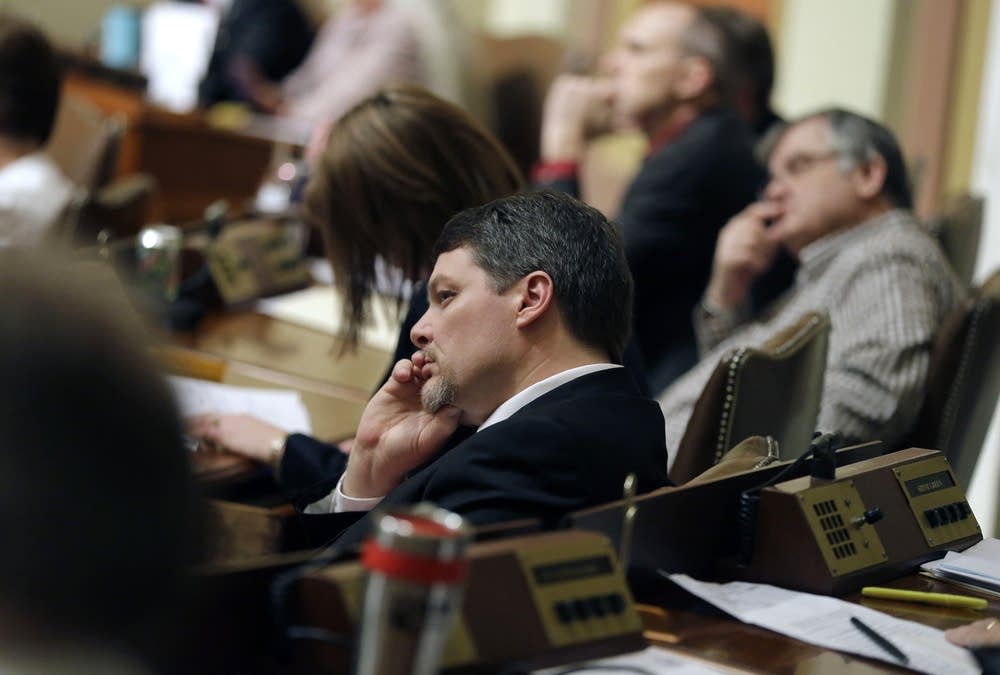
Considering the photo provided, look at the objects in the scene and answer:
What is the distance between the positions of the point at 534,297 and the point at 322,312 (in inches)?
66.1

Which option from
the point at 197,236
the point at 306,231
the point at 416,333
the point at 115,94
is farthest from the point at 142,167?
the point at 416,333

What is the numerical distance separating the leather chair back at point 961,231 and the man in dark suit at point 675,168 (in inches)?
18.9

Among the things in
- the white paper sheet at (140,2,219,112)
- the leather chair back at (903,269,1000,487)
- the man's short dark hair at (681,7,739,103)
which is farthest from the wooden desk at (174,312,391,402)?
the white paper sheet at (140,2,219,112)

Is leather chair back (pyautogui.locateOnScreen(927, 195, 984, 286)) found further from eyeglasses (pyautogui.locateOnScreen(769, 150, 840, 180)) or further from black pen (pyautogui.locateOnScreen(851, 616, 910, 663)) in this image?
black pen (pyautogui.locateOnScreen(851, 616, 910, 663))

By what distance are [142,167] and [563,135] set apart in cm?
226

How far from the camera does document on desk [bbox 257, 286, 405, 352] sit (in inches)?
123

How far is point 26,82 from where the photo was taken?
3545mm

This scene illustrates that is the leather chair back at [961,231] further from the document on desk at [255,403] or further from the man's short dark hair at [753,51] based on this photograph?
the document on desk at [255,403]

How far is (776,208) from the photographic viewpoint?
3098mm

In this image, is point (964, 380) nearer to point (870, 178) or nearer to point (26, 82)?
point (870, 178)

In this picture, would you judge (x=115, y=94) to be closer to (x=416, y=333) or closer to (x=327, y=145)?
(x=327, y=145)

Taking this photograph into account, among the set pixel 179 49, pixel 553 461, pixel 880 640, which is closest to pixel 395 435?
pixel 553 461

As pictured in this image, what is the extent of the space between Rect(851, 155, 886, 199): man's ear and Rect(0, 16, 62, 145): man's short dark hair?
2.07 metres

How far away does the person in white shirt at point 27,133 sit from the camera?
3.51m
